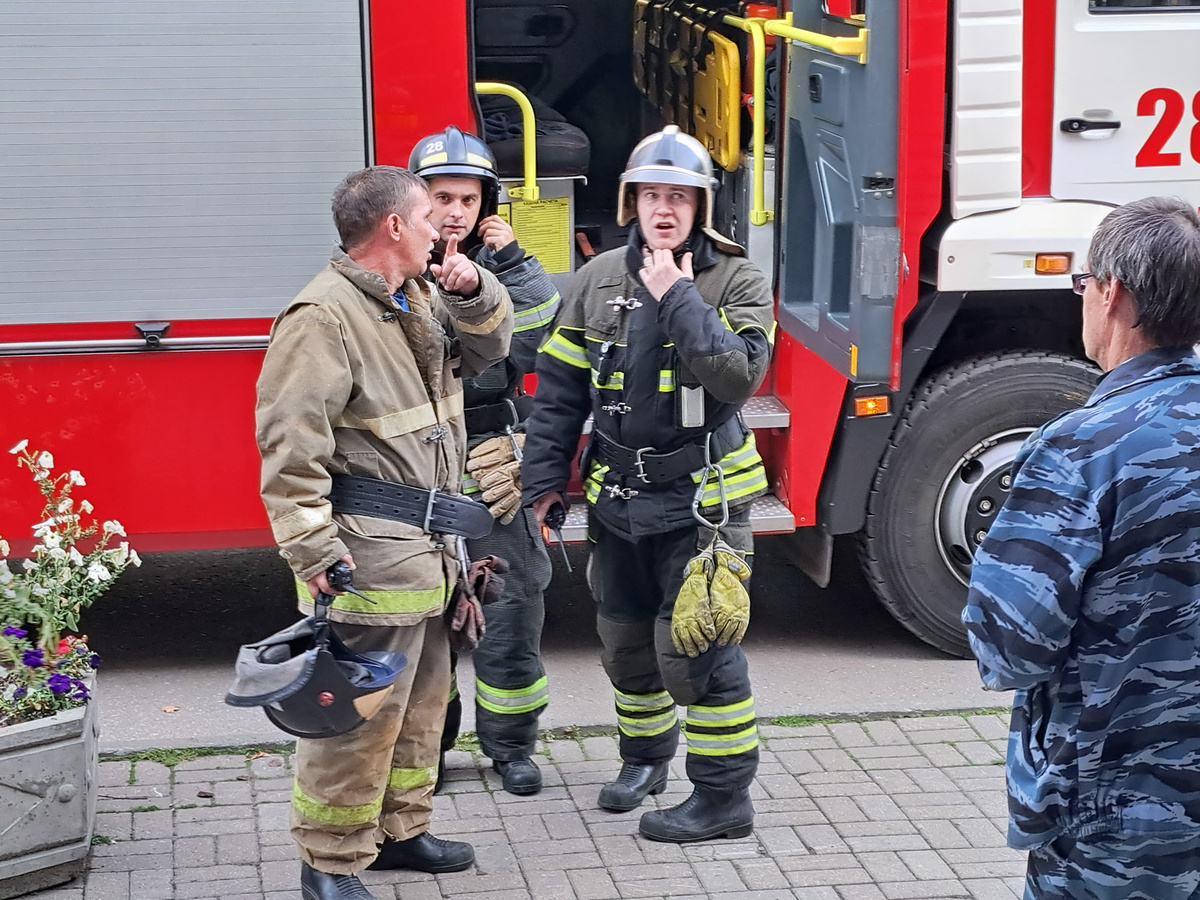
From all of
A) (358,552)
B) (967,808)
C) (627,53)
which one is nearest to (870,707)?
(967,808)

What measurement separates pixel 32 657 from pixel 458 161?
163cm

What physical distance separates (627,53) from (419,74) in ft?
9.96

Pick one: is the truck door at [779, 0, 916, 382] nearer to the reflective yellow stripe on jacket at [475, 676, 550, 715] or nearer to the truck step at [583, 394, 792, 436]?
the truck step at [583, 394, 792, 436]

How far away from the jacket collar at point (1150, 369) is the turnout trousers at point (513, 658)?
213cm

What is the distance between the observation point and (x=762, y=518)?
498cm

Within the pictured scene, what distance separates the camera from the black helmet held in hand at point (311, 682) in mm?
3021

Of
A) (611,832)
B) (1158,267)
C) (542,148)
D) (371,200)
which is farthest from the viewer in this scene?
(542,148)

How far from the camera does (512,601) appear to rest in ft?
13.4

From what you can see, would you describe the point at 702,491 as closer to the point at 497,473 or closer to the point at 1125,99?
the point at 497,473

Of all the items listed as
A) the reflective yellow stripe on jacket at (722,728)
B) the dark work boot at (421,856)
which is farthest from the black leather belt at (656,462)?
the dark work boot at (421,856)

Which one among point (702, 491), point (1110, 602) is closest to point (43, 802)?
point (702, 491)

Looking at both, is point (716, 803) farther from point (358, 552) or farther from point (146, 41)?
point (146, 41)

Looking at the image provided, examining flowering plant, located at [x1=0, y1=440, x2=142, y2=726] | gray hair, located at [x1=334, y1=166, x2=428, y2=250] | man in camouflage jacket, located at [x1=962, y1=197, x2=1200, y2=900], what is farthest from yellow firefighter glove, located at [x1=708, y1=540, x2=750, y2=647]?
flowering plant, located at [x1=0, y1=440, x2=142, y2=726]

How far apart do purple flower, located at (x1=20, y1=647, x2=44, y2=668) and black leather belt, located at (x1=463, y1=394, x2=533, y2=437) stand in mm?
1220
